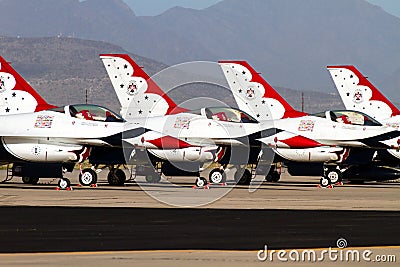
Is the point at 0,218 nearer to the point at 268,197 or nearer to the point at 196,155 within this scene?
the point at 268,197

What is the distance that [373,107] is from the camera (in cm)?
5247

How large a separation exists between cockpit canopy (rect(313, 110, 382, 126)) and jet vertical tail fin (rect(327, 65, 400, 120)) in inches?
251

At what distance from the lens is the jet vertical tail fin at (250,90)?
51781 millimetres

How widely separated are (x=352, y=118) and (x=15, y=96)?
551 inches

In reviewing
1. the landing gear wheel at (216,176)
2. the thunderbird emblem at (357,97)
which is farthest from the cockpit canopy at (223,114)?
the thunderbird emblem at (357,97)

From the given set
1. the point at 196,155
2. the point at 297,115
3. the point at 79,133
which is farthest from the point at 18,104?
the point at 297,115

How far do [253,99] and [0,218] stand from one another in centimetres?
2967

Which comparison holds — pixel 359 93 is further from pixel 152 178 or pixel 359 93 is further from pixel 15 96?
pixel 15 96

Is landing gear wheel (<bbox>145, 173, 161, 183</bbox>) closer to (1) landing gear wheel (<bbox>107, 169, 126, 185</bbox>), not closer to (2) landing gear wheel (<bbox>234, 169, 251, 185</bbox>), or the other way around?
(1) landing gear wheel (<bbox>107, 169, 126, 185</bbox>)

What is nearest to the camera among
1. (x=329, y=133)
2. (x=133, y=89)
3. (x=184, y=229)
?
(x=184, y=229)

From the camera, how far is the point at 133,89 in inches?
1965

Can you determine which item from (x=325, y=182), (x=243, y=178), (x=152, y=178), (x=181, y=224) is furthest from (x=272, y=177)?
(x=181, y=224)

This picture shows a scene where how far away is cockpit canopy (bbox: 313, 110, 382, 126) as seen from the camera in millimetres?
45250

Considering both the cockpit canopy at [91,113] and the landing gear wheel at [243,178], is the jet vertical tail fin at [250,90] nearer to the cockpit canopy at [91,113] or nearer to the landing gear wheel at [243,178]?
the landing gear wheel at [243,178]
